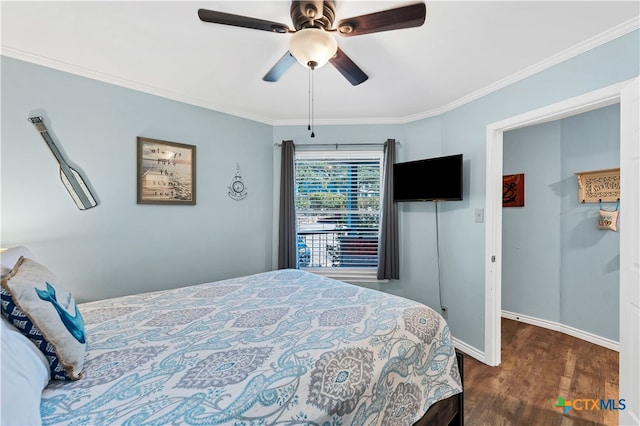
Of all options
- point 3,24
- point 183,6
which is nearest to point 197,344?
point 183,6

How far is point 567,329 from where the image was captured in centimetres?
306

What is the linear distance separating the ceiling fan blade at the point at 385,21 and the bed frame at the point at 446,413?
190cm

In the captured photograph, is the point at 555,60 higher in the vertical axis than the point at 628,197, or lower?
higher

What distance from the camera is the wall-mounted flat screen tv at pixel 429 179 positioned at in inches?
103

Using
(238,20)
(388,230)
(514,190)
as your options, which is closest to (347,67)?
(238,20)

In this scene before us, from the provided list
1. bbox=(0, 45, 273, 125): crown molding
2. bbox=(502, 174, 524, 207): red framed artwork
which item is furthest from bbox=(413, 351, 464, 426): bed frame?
bbox=(0, 45, 273, 125): crown molding

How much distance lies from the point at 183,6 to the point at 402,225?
9.20 ft

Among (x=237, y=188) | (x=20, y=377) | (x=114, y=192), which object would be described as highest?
(x=237, y=188)

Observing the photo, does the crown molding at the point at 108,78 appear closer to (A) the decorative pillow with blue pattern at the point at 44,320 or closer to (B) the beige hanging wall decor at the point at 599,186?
(A) the decorative pillow with blue pattern at the point at 44,320

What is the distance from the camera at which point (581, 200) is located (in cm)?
296

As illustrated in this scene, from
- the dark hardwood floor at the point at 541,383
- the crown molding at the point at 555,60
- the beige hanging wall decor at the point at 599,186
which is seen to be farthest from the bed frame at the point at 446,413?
the beige hanging wall decor at the point at 599,186

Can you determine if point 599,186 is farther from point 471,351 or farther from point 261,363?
point 261,363

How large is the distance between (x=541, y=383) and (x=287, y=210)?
281 cm

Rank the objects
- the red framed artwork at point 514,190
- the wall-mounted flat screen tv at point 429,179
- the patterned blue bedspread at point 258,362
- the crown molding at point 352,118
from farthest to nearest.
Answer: the red framed artwork at point 514,190 → the wall-mounted flat screen tv at point 429,179 → the crown molding at point 352,118 → the patterned blue bedspread at point 258,362
